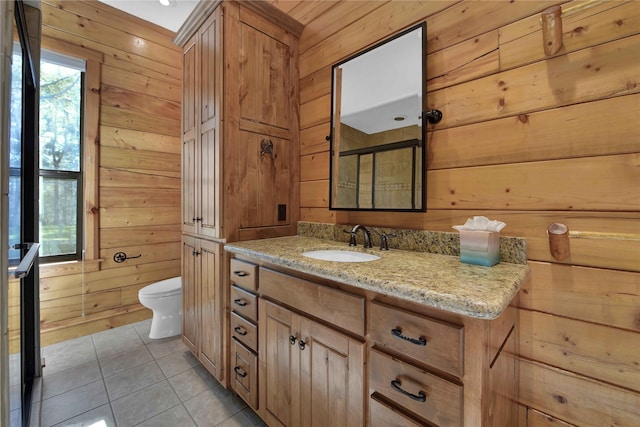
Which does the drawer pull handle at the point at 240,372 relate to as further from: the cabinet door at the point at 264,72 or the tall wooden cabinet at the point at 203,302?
the cabinet door at the point at 264,72

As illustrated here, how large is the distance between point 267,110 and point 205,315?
1.46 meters

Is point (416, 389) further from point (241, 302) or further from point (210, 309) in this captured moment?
point (210, 309)


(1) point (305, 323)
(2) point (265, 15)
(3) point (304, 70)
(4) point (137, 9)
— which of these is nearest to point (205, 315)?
(1) point (305, 323)

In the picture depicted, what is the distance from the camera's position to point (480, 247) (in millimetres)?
Result: 1036

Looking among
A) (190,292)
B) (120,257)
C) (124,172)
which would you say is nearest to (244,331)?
(190,292)

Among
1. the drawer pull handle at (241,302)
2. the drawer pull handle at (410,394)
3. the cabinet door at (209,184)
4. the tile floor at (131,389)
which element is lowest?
the tile floor at (131,389)

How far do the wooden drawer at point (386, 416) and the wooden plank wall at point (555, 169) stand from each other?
0.62 meters

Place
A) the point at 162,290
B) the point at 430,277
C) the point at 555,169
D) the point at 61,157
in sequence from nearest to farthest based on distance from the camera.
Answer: the point at 430,277, the point at 555,169, the point at 162,290, the point at 61,157

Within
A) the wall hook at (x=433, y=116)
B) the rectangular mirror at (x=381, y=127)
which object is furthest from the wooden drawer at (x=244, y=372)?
the wall hook at (x=433, y=116)

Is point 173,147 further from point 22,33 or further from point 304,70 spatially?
point 304,70

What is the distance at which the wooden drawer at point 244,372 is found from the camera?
1417 millimetres

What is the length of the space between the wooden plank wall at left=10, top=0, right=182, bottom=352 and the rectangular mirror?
209cm

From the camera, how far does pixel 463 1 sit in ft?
4.03

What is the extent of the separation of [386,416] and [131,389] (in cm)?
172
